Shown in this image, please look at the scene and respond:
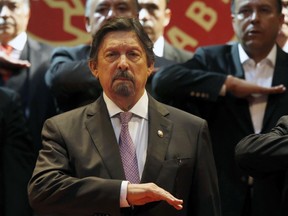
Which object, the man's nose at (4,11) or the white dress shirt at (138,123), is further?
the man's nose at (4,11)

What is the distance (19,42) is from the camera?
436cm

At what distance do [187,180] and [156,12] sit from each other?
5.15 feet

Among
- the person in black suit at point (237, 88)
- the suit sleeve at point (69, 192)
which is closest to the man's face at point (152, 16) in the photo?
the person in black suit at point (237, 88)

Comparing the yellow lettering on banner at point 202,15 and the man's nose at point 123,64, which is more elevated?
the yellow lettering on banner at point 202,15

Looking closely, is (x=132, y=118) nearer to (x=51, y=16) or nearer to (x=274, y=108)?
(x=274, y=108)

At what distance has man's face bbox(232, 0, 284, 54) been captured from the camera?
12.9 ft

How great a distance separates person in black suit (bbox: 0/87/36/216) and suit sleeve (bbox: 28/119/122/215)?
1.03 metres

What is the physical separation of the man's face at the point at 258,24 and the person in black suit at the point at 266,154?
0.84 metres

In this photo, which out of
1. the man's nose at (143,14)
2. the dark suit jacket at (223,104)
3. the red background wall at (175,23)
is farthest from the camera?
the red background wall at (175,23)

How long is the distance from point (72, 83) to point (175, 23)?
1.46m

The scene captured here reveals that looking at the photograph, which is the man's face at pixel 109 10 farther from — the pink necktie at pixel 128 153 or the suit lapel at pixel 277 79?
the pink necktie at pixel 128 153

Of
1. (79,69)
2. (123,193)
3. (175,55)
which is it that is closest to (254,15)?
(175,55)

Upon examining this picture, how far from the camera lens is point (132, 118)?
10.2 ft

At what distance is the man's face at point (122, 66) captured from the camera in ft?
10.1
